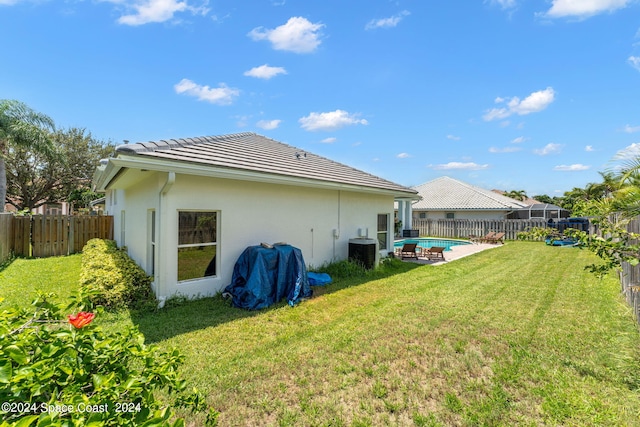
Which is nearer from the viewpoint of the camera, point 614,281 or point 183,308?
point 183,308

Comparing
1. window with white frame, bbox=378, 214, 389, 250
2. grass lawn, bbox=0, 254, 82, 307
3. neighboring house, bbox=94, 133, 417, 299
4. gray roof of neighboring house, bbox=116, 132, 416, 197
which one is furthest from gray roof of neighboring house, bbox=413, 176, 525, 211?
grass lawn, bbox=0, 254, 82, 307

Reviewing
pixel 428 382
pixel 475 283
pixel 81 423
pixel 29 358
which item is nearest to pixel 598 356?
pixel 428 382

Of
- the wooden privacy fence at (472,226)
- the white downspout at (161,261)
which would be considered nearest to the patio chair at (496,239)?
the wooden privacy fence at (472,226)

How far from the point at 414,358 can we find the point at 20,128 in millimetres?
24398

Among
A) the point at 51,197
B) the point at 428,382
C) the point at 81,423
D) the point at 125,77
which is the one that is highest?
the point at 125,77

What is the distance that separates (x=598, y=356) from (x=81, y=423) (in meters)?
6.48

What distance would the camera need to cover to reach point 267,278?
741 centimetres

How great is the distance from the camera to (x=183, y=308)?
673cm

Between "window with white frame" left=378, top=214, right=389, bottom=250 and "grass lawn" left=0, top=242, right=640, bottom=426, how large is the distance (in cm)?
582

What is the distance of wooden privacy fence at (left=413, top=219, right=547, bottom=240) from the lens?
2619cm

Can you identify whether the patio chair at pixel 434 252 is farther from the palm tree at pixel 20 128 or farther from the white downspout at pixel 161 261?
the palm tree at pixel 20 128

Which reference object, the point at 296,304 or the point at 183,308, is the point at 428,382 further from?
the point at 183,308

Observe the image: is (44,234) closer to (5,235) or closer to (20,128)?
(5,235)

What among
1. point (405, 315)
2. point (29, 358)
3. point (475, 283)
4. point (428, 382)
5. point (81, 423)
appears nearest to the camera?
point (81, 423)
